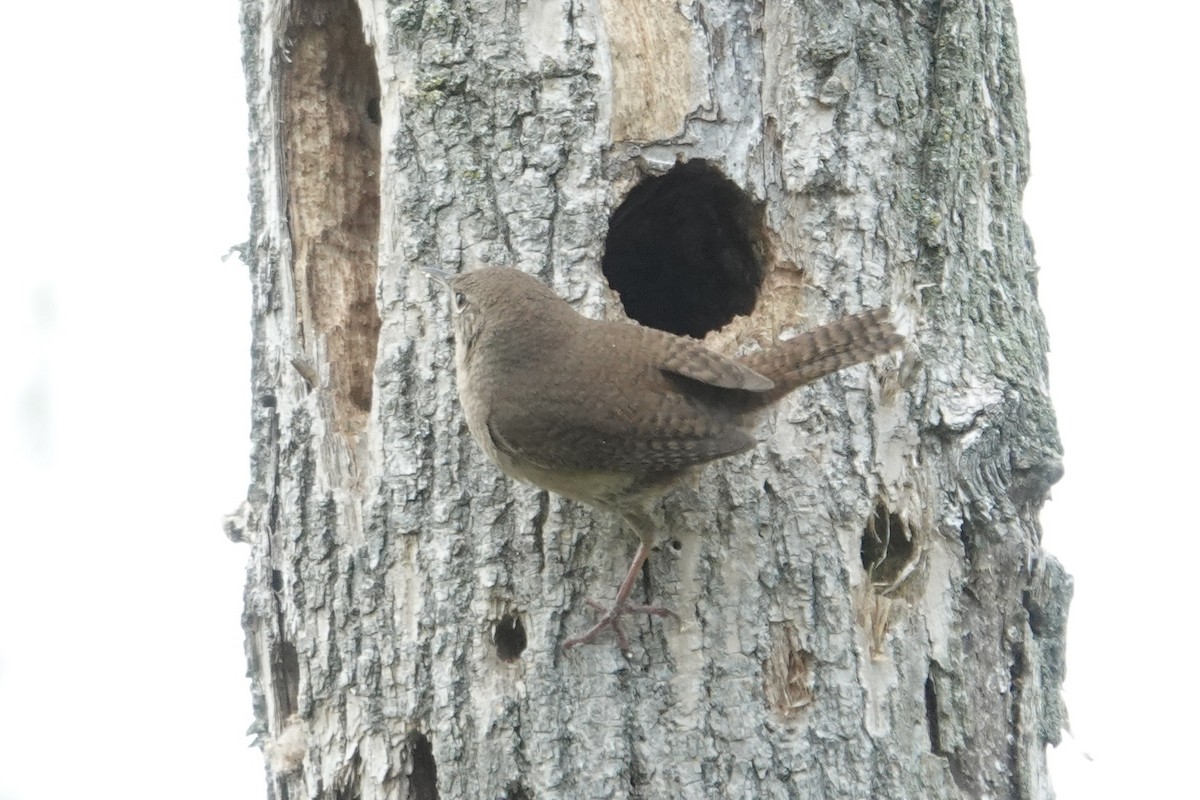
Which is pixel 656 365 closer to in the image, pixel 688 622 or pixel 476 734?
pixel 688 622

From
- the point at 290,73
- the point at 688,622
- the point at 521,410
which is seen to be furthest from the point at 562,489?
the point at 290,73

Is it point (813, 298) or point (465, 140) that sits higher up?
point (465, 140)

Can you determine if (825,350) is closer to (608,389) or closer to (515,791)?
(608,389)

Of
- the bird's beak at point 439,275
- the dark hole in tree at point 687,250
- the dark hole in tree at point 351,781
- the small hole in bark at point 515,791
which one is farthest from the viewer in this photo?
the dark hole in tree at point 687,250

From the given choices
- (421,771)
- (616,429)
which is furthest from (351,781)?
(616,429)

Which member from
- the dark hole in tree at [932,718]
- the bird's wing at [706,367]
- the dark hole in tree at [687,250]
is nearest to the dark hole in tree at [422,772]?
the bird's wing at [706,367]

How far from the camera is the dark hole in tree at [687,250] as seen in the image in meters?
3.83

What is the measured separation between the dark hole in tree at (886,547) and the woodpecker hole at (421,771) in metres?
1.18

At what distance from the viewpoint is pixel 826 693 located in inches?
126

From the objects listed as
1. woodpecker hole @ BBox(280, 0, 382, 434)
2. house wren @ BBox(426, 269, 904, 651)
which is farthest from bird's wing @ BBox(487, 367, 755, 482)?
woodpecker hole @ BBox(280, 0, 382, 434)

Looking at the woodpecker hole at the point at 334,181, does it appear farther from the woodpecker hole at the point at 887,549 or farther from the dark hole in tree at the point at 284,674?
the woodpecker hole at the point at 887,549

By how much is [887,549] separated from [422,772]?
1.29m

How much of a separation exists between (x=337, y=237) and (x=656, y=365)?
3.87ft

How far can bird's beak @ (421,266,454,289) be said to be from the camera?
359 centimetres
